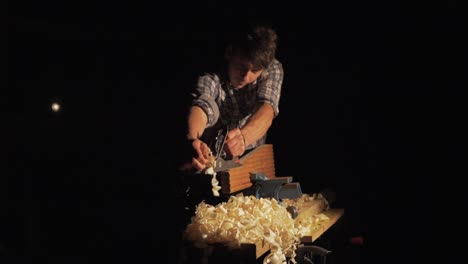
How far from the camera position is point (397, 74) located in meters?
3.21

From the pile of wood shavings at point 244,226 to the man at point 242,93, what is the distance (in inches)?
18.6

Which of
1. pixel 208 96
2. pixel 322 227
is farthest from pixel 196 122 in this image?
pixel 322 227

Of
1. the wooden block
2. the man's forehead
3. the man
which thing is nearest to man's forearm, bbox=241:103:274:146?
the man

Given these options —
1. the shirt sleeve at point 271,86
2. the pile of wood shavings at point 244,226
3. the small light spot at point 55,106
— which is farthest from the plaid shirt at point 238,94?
the small light spot at point 55,106

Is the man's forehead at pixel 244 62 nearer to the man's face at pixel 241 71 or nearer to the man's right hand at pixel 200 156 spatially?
the man's face at pixel 241 71

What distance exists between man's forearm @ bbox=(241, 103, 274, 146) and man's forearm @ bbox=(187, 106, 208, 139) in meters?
0.24

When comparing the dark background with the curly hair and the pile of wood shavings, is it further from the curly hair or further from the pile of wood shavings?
the pile of wood shavings

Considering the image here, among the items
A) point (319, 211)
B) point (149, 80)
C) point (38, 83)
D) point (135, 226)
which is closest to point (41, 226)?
point (135, 226)

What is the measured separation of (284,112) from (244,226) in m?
1.97

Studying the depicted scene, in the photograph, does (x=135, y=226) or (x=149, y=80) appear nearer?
(x=135, y=226)

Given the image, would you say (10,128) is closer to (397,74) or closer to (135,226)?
(135,226)

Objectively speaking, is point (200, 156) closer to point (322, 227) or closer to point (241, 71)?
point (322, 227)

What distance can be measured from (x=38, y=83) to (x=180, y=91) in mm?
1090

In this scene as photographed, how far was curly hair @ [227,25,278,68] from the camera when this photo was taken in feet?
8.40
